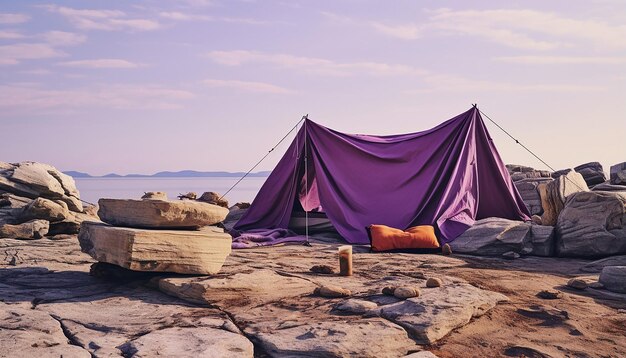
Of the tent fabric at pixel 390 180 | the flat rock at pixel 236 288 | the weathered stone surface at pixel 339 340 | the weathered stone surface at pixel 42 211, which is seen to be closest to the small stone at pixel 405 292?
the weathered stone surface at pixel 339 340

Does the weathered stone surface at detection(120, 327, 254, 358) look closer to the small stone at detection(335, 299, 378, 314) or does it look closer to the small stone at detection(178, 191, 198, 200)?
the small stone at detection(335, 299, 378, 314)

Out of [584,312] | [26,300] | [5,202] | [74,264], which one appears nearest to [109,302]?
[26,300]

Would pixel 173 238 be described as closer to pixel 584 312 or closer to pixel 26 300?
pixel 26 300

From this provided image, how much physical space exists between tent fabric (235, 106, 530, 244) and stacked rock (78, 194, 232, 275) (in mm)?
4551

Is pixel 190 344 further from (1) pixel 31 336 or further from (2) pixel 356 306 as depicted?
(2) pixel 356 306

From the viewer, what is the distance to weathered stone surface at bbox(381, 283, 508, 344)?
4.11 meters

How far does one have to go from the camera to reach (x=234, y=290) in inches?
193

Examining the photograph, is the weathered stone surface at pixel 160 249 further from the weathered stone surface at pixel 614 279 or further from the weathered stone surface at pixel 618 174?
the weathered stone surface at pixel 618 174

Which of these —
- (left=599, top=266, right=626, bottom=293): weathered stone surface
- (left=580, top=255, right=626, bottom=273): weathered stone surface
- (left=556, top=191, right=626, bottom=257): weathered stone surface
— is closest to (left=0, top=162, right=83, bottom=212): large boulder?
(left=556, top=191, right=626, bottom=257): weathered stone surface

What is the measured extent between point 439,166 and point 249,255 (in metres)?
3.85

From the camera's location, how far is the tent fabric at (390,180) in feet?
32.2

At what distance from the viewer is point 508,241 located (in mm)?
8258

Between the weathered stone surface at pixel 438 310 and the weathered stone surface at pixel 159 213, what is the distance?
1.84 meters

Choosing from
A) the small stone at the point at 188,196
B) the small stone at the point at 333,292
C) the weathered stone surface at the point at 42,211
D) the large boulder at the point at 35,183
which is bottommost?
the small stone at the point at 333,292
